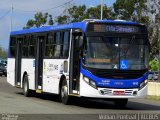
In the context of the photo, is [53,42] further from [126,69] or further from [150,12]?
[150,12]

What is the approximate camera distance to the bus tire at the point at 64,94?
2010 centimetres

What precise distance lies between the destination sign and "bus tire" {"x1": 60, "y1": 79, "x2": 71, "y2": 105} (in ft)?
8.71

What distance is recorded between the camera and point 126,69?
741 inches

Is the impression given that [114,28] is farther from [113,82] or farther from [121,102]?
[121,102]

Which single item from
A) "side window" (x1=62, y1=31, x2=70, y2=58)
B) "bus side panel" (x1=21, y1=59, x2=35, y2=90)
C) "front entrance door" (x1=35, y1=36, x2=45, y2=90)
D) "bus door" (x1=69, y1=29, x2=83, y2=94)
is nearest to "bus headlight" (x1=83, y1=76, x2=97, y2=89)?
"bus door" (x1=69, y1=29, x2=83, y2=94)

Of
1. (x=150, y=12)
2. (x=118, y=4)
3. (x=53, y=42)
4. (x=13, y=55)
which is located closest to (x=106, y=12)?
(x=118, y=4)

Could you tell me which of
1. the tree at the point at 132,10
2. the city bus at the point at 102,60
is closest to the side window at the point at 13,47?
the city bus at the point at 102,60

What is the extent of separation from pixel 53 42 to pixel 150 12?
27.1 m

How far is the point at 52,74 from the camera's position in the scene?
21.8 meters

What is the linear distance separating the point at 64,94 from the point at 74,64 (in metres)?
1.49

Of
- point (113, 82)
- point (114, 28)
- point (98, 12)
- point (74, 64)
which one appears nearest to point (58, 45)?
point (74, 64)

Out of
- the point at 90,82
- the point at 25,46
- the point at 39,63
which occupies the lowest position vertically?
the point at 90,82

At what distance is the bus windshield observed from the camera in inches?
733

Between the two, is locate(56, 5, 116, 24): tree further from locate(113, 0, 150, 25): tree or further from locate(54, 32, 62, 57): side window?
locate(54, 32, 62, 57): side window
